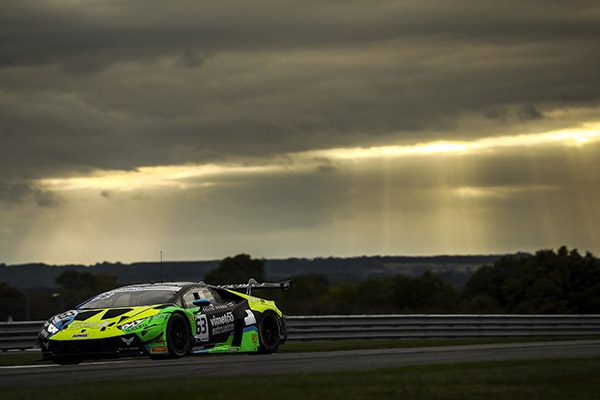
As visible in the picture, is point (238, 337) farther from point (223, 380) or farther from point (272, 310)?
point (223, 380)

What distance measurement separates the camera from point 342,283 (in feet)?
415

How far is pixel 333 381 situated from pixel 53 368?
5.20m

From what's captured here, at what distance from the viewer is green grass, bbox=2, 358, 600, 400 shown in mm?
12406

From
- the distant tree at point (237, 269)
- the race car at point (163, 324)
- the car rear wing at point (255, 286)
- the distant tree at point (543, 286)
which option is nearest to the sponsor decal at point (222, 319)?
the race car at point (163, 324)

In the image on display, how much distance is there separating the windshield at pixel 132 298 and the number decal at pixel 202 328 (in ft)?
1.83

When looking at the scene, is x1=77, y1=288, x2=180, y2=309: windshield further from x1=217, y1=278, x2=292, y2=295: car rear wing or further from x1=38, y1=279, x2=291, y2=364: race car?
x1=217, y1=278, x2=292, y2=295: car rear wing

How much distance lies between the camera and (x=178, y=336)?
61.7 feet

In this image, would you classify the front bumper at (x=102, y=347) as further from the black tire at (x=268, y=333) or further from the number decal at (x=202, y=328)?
the black tire at (x=268, y=333)

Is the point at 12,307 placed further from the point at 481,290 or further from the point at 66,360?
the point at 481,290

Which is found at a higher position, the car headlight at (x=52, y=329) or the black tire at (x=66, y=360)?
the car headlight at (x=52, y=329)

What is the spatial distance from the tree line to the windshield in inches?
1143

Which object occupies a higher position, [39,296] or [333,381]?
[39,296]

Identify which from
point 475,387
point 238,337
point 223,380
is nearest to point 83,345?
point 238,337

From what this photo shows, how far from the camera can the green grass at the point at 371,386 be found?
1241 cm
